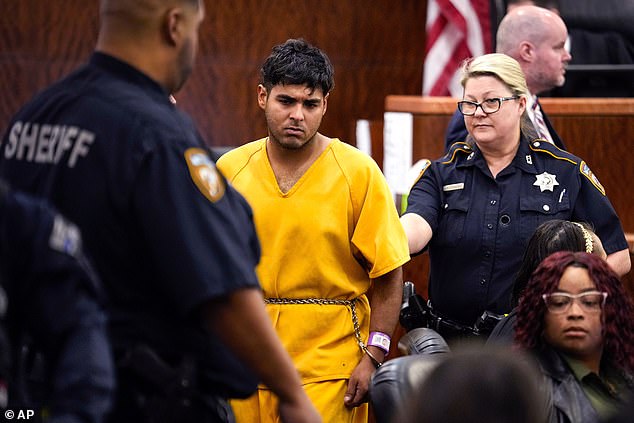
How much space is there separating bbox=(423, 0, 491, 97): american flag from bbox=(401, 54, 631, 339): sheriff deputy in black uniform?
93.9 inches

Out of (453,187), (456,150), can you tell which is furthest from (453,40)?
(453,187)

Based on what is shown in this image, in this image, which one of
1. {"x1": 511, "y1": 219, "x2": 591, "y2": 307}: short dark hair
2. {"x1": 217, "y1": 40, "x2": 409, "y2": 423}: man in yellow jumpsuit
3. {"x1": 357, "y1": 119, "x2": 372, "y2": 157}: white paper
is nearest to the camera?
{"x1": 511, "y1": 219, "x2": 591, "y2": 307}: short dark hair

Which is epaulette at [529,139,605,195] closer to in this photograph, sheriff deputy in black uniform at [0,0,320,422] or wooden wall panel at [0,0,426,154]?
sheriff deputy in black uniform at [0,0,320,422]

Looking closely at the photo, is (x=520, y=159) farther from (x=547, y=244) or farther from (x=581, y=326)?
(x=581, y=326)

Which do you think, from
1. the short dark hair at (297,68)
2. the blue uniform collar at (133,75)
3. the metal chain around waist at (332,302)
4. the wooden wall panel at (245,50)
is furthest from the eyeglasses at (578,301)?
the wooden wall panel at (245,50)

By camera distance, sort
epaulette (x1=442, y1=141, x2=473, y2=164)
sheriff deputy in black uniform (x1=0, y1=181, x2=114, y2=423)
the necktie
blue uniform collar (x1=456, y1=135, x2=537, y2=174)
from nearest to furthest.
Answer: sheriff deputy in black uniform (x1=0, y1=181, x2=114, y2=423) < blue uniform collar (x1=456, y1=135, x2=537, y2=174) < epaulette (x1=442, y1=141, x2=473, y2=164) < the necktie

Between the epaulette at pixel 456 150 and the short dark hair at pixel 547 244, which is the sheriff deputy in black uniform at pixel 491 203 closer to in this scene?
the epaulette at pixel 456 150

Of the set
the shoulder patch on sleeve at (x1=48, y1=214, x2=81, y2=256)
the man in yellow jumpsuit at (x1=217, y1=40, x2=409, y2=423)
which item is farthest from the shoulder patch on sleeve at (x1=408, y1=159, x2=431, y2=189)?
the shoulder patch on sleeve at (x1=48, y1=214, x2=81, y2=256)

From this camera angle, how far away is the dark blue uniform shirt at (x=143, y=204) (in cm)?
238

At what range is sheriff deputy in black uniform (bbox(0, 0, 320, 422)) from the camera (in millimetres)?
2383

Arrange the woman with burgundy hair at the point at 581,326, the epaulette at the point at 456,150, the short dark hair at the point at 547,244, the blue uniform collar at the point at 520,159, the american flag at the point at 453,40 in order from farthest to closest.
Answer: the american flag at the point at 453,40 < the epaulette at the point at 456,150 < the blue uniform collar at the point at 520,159 < the short dark hair at the point at 547,244 < the woman with burgundy hair at the point at 581,326

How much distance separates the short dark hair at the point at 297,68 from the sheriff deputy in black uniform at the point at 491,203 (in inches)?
24.8

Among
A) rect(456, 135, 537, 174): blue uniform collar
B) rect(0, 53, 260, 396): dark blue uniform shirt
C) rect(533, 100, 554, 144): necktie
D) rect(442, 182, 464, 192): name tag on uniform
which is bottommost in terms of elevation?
rect(442, 182, 464, 192): name tag on uniform

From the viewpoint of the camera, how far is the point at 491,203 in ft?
14.3
